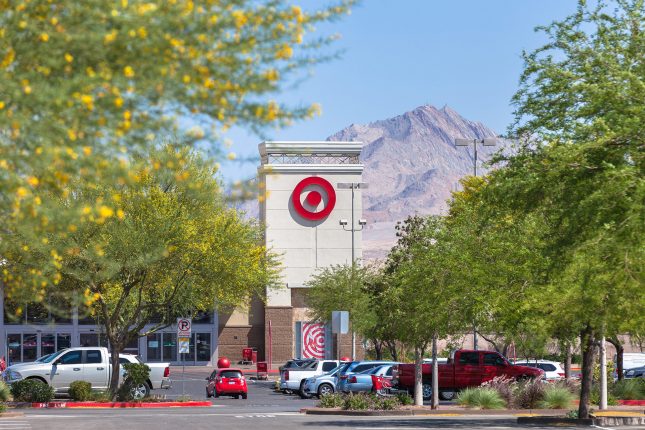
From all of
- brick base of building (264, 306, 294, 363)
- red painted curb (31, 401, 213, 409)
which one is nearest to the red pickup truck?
red painted curb (31, 401, 213, 409)

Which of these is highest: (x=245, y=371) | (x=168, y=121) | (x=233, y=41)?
(x=233, y=41)

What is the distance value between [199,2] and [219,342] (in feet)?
256

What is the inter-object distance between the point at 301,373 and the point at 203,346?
37576mm

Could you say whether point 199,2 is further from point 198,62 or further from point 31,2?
point 31,2

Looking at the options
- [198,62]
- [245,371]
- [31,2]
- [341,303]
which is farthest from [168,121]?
[245,371]

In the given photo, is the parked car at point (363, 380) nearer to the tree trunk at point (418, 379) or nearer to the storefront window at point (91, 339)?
the tree trunk at point (418, 379)

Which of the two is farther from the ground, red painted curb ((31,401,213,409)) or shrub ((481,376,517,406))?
shrub ((481,376,517,406))

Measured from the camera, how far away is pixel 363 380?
42.8 metres

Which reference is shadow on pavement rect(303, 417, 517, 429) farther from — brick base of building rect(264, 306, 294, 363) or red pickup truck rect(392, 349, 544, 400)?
brick base of building rect(264, 306, 294, 363)

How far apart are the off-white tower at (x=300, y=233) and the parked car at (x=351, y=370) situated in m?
41.4

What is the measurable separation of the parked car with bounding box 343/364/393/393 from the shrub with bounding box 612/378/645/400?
27.9ft

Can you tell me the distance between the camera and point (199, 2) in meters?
11.2

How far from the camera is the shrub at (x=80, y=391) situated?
40.2 m

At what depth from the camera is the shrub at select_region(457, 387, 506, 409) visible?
124ft
